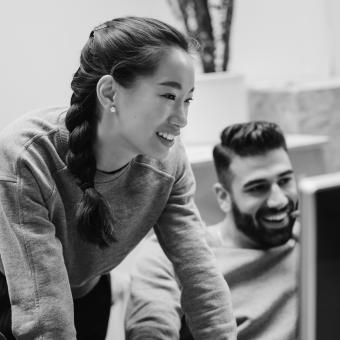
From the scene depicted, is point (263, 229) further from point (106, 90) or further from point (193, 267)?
point (106, 90)

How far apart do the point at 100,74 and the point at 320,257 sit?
662 millimetres

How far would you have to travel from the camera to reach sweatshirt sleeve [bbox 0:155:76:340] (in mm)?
1035

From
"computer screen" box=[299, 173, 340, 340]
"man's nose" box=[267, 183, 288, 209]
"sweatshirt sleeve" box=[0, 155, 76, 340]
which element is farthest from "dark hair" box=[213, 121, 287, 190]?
"computer screen" box=[299, 173, 340, 340]

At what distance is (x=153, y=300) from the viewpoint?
1.44m

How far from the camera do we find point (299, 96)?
2215mm

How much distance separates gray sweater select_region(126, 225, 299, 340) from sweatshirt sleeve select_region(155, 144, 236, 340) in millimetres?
151

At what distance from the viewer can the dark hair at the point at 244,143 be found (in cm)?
161

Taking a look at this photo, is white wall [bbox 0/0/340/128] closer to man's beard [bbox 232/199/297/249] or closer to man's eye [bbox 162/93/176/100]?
man's beard [bbox 232/199/297/249]

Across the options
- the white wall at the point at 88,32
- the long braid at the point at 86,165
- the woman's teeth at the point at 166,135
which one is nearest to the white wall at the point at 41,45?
the white wall at the point at 88,32

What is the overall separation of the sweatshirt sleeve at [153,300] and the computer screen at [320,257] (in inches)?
30.3

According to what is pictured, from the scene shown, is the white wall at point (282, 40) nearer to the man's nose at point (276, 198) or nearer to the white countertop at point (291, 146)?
the white countertop at point (291, 146)

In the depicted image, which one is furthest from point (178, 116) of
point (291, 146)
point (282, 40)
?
point (282, 40)

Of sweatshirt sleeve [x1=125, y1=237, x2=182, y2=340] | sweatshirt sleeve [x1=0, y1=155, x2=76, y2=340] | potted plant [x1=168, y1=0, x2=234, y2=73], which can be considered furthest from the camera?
potted plant [x1=168, y1=0, x2=234, y2=73]

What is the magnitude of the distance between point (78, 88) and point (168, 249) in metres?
0.39
